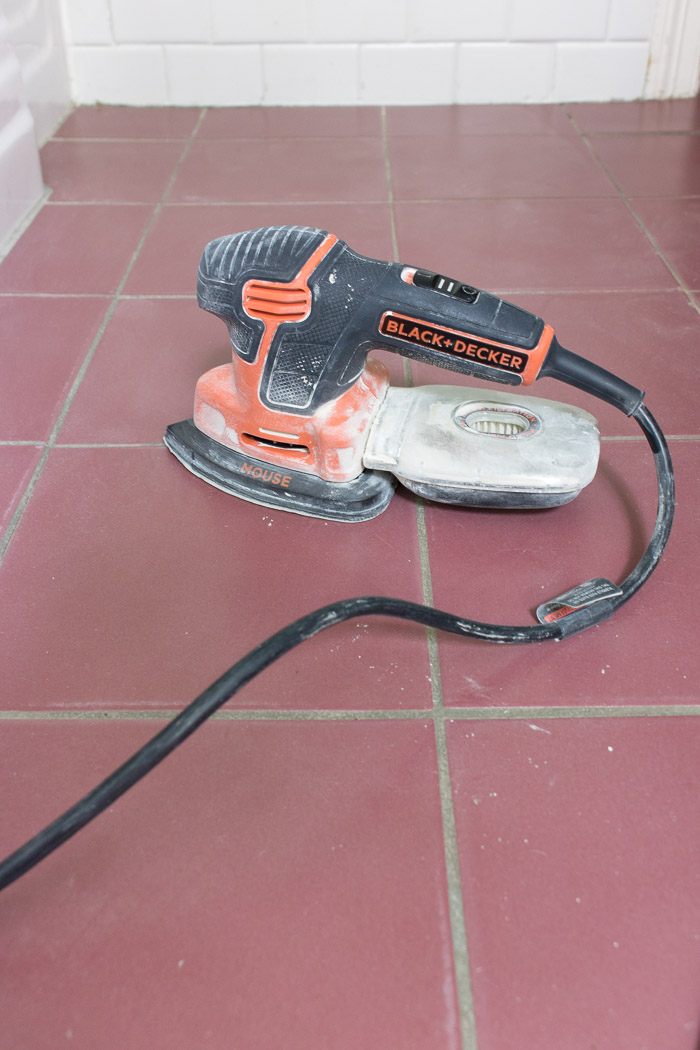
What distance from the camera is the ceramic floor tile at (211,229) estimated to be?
156cm

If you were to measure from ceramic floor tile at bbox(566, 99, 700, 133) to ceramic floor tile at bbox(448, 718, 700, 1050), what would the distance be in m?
1.96

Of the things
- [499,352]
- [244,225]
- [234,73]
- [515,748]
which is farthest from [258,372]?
[234,73]

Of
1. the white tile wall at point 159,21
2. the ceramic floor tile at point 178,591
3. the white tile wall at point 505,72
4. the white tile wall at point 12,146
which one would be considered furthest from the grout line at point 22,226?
the white tile wall at point 505,72

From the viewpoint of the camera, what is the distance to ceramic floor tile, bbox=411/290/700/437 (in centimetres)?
120

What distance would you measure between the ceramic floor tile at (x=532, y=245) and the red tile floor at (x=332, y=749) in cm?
17

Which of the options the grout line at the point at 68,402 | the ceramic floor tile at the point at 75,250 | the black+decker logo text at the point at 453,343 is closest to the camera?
the black+decker logo text at the point at 453,343

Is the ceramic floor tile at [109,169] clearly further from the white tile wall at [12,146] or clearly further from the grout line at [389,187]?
the grout line at [389,187]

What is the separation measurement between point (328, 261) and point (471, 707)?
0.48 metres

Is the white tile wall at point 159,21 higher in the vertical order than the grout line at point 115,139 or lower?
higher

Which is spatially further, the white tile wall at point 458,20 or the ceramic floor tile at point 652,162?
the white tile wall at point 458,20

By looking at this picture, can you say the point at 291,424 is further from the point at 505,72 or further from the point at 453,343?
the point at 505,72

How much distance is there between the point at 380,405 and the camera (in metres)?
1.04

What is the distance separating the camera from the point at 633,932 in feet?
2.08

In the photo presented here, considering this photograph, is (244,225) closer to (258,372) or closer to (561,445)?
(258,372)
